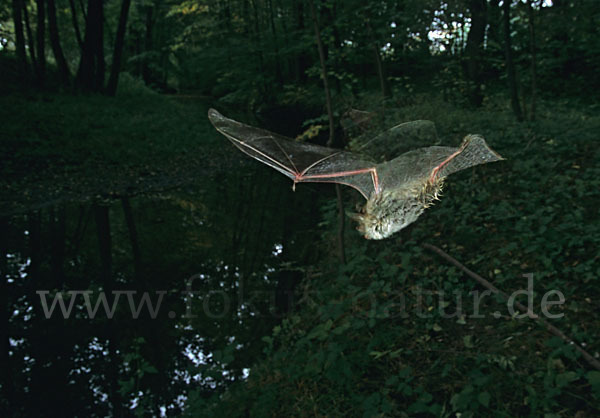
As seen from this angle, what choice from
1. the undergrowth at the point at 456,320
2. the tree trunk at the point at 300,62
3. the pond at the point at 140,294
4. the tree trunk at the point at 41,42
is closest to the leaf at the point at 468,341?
the undergrowth at the point at 456,320

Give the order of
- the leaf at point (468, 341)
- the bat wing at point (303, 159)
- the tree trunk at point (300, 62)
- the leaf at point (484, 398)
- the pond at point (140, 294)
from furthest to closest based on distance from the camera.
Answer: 1. the tree trunk at point (300, 62)
2. the pond at point (140, 294)
3. the leaf at point (468, 341)
4. the leaf at point (484, 398)
5. the bat wing at point (303, 159)

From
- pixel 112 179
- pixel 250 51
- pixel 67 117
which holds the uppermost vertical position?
pixel 250 51

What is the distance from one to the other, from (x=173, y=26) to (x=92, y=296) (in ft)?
108

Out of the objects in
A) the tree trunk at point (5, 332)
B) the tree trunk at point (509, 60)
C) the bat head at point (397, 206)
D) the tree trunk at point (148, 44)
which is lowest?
the tree trunk at point (5, 332)

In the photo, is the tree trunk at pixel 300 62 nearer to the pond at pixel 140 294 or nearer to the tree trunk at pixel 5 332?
the pond at pixel 140 294

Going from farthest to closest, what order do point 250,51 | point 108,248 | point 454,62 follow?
point 250,51
point 454,62
point 108,248

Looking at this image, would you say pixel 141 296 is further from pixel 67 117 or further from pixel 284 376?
pixel 67 117

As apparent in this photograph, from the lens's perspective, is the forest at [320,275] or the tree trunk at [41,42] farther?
the tree trunk at [41,42]

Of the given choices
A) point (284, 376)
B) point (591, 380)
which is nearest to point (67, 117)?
point (284, 376)

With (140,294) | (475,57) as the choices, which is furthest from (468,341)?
(475,57)

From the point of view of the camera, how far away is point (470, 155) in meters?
1.36

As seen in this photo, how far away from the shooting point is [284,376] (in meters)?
3.58

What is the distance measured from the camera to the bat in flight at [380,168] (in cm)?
131

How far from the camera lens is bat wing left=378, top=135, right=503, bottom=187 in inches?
51.4
